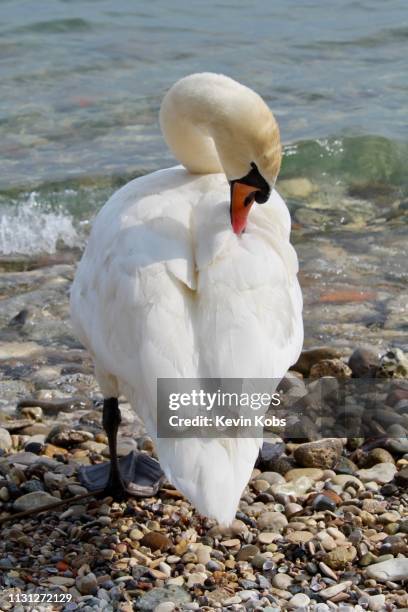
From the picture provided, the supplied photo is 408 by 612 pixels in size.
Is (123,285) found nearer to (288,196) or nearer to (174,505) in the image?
(174,505)

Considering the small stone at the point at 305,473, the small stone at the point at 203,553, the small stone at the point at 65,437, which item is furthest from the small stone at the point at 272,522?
the small stone at the point at 65,437

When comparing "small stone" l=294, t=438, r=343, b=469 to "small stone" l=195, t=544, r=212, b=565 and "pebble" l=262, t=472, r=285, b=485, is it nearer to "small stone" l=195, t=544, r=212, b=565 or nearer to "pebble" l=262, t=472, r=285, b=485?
"pebble" l=262, t=472, r=285, b=485

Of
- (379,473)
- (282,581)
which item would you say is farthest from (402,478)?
(282,581)

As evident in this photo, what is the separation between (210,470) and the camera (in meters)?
3.52

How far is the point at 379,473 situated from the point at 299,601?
3.58ft

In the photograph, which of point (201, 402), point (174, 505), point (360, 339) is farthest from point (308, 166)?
point (201, 402)

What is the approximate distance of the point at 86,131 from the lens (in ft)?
38.4

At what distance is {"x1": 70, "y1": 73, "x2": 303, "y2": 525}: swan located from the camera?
366cm

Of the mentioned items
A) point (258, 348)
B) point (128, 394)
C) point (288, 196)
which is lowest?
point (288, 196)

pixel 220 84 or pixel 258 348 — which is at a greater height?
pixel 220 84

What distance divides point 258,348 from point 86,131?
8254 millimetres

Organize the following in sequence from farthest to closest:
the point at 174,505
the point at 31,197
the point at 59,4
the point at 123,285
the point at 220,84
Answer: the point at 59,4 < the point at 31,197 < the point at 220,84 < the point at 174,505 < the point at 123,285

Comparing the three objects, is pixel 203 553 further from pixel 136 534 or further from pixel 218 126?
pixel 218 126

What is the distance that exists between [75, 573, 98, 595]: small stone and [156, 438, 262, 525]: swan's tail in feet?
1.71
